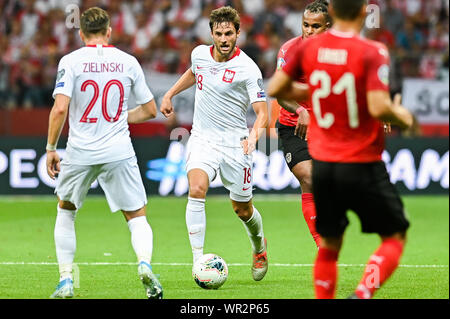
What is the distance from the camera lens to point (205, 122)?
8.68 m

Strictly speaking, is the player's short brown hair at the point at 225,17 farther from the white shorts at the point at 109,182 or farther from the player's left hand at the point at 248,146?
the white shorts at the point at 109,182

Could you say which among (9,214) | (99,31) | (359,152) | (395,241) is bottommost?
(9,214)

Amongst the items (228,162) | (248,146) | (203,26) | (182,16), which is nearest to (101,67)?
(248,146)

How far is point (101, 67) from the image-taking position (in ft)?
23.5

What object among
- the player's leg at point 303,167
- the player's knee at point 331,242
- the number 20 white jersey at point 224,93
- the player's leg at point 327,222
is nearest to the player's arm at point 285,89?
the player's leg at point 327,222

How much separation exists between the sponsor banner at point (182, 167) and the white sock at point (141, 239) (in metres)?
9.34

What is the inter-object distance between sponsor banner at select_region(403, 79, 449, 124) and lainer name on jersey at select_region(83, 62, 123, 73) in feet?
38.7

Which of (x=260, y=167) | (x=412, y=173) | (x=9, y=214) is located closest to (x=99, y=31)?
(x=9, y=214)

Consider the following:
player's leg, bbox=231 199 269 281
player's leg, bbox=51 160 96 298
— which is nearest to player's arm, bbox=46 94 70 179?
player's leg, bbox=51 160 96 298

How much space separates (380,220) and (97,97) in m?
2.54

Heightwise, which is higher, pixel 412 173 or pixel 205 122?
pixel 205 122

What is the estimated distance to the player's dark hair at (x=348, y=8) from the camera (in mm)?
5727

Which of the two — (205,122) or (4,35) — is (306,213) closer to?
(205,122)
